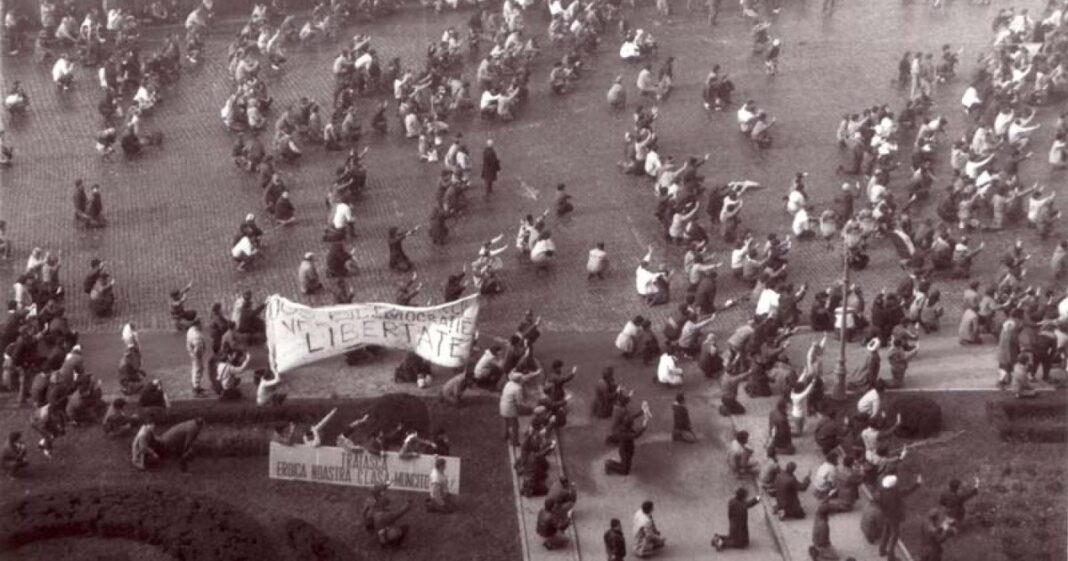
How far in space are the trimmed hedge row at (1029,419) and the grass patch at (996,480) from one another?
0.10ft

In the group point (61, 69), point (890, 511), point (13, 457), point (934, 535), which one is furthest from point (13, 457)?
point (61, 69)

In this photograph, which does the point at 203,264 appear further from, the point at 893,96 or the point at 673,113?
the point at 893,96

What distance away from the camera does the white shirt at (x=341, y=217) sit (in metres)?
41.4

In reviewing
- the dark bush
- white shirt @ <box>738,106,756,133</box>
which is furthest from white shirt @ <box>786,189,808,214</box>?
the dark bush

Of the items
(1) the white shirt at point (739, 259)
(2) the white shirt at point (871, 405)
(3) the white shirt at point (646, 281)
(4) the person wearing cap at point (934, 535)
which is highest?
(1) the white shirt at point (739, 259)

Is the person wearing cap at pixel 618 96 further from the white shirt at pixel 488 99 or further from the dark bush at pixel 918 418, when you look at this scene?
the dark bush at pixel 918 418

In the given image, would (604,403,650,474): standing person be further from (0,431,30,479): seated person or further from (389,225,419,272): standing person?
(0,431,30,479): seated person

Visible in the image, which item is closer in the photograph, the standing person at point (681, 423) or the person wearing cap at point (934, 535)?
the person wearing cap at point (934, 535)

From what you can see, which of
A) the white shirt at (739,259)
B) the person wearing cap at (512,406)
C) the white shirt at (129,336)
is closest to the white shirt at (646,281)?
the white shirt at (739,259)

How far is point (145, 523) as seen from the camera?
27.5 m

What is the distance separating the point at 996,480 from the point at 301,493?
45.2 feet

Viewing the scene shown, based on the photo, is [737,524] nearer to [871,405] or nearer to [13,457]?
[871,405]

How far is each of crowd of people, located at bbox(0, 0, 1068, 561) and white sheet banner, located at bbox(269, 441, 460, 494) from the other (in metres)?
0.29

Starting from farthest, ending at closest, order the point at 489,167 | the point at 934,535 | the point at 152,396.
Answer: the point at 489,167, the point at 152,396, the point at 934,535
